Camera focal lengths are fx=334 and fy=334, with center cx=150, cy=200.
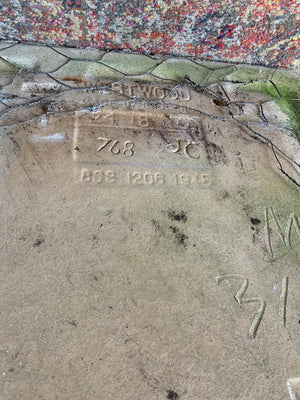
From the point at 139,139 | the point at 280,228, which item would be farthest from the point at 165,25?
the point at 280,228

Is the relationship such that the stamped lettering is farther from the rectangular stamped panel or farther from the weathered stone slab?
the rectangular stamped panel

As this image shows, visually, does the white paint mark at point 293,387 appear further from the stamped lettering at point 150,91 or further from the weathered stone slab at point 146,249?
the stamped lettering at point 150,91

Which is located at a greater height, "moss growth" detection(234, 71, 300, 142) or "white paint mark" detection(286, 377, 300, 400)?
"moss growth" detection(234, 71, 300, 142)

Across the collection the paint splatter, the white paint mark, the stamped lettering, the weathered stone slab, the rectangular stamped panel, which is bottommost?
the white paint mark

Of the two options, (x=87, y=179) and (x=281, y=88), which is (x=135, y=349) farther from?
(x=281, y=88)

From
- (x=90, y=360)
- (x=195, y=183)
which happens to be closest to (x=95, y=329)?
(x=90, y=360)

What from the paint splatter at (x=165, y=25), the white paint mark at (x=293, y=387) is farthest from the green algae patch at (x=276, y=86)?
the white paint mark at (x=293, y=387)

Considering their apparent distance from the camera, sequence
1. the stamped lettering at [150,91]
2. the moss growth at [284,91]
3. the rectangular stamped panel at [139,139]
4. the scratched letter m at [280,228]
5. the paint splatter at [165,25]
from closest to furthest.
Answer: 1. the scratched letter m at [280,228]
2. the rectangular stamped panel at [139,139]
3. the paint splatter at [165,25]
4. the stamped lettering at [150,91]
5. the moss growth at [284,91]

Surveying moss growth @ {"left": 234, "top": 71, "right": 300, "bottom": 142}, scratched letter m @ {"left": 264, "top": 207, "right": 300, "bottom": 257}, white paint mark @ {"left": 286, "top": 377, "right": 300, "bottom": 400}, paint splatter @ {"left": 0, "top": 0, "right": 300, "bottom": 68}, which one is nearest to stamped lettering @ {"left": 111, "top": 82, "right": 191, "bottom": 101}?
paint splatter @ {"left": 0, "top": 0, "right": 300, "bottom": 68}

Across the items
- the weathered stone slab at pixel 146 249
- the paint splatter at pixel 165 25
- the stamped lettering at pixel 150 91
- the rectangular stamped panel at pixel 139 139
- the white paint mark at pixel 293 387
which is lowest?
the white paint mark at pixel 293 387
